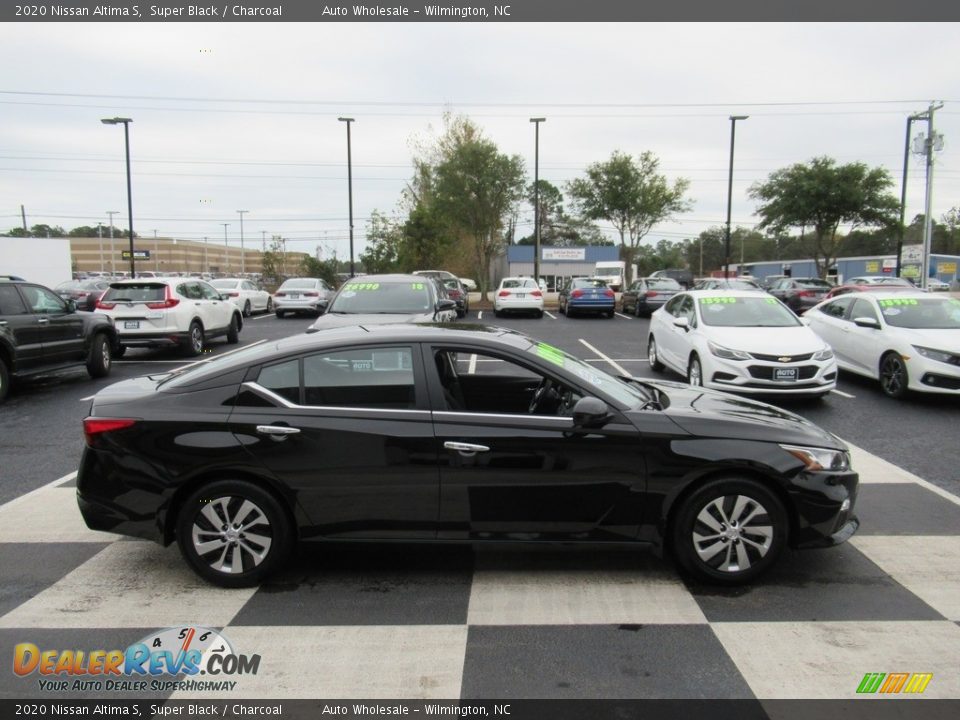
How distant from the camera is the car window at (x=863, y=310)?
1041 centimetres

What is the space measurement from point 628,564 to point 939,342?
720cm

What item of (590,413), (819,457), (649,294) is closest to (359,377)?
(590,413)

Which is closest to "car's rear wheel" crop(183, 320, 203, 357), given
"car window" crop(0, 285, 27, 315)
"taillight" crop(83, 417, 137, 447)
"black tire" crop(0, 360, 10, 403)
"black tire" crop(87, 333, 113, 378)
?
"black tire" crop(87, 333, 113, 378)

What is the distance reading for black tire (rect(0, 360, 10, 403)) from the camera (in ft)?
32.0

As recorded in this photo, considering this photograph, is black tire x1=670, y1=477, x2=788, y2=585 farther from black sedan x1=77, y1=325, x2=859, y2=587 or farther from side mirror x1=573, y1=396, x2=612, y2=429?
side mirror x1=573, y1=396, x2=612, y2=429

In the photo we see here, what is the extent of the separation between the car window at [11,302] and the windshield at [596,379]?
29.9 feet

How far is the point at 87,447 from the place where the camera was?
13.3 feet

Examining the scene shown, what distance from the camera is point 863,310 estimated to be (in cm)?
1075

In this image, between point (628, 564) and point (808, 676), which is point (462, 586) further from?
point (808, 676)

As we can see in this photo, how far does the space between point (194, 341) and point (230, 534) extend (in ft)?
38.1

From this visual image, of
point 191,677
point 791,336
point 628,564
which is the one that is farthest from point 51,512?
point 791,336

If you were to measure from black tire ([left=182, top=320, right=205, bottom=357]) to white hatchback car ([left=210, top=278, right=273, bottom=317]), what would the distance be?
10.0 m

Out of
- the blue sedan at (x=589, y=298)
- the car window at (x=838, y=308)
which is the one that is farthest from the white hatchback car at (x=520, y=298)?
the car window at (x=838, y=308)

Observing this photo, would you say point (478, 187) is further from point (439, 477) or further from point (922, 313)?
point (439, 477)
